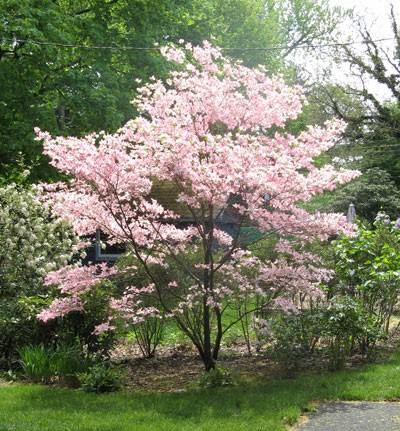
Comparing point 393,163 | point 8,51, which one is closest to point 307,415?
point 8,51

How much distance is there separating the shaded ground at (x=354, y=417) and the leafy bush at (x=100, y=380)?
8.19ft

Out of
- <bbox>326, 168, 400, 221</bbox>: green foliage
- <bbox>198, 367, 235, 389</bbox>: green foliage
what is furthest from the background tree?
<bbox>326, 168, 400, 221</bbox>: green foliage

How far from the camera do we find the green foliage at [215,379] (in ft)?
23.7

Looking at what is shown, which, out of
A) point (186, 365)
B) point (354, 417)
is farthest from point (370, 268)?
point (354, 417)

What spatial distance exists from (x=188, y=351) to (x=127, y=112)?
31.2 ft

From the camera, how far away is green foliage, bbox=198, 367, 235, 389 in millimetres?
7211

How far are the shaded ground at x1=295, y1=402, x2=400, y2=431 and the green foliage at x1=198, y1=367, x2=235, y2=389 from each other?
1.40 meters

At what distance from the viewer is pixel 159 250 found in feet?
25.5

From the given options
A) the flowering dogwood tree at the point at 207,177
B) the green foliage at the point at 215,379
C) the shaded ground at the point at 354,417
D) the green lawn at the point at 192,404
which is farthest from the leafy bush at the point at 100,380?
the shaded ground at the point at 354,417

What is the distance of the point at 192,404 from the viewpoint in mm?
6336

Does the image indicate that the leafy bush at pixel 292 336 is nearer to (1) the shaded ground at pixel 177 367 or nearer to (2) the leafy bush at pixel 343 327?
(2) the leafy bush at pixel 343 327

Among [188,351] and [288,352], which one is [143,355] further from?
[288,352]

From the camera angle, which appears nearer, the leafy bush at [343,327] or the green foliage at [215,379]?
the green foliage at [215,379]

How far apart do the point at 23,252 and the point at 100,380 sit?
13.2ft
